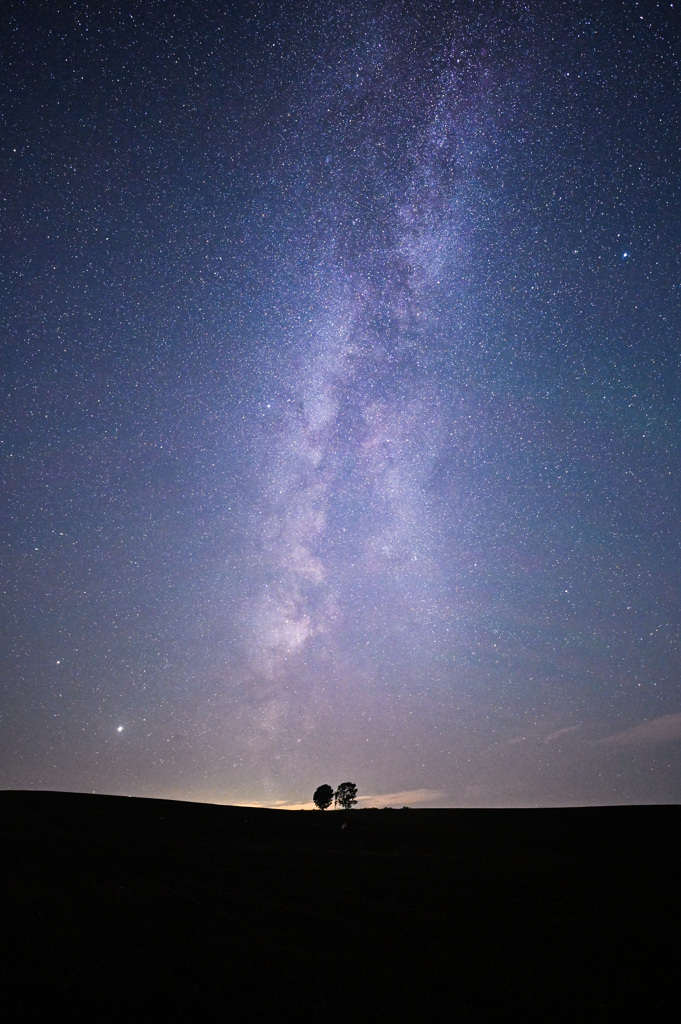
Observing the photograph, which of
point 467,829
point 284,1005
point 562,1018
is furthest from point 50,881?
point 467,829

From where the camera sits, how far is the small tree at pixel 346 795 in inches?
3816

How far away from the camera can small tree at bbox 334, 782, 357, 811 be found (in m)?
96.9

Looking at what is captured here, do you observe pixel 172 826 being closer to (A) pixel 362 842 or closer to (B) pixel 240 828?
(B) pixel 240 828

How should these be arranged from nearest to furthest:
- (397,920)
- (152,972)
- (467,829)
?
(152,972) < (397,920) < (467,829)

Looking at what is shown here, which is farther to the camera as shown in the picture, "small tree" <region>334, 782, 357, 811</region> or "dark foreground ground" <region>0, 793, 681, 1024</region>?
"small tree" <region>334, 782, 357, 811</region>

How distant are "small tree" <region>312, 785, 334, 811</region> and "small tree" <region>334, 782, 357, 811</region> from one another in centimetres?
125

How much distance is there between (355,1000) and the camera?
38.6ft

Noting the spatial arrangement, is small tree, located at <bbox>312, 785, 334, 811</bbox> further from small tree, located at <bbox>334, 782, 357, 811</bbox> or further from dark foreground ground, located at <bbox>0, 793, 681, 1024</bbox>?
dark foreground ground, located at <bbox>0, 793, 681, 1024</bbox>

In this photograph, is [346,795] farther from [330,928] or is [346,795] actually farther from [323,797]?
[330,928]

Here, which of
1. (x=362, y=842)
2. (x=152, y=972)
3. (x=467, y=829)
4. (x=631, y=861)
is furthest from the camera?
(x=467, y=829)

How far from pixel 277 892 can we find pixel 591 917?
10715 mm

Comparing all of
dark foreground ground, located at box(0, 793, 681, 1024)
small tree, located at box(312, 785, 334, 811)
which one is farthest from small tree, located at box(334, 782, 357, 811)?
dark foreground ground, located at box(0, 793, 681, 1024)

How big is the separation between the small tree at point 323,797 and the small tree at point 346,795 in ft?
4.10

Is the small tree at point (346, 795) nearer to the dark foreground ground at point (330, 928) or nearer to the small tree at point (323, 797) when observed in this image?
the small tree at point (323, 797)
